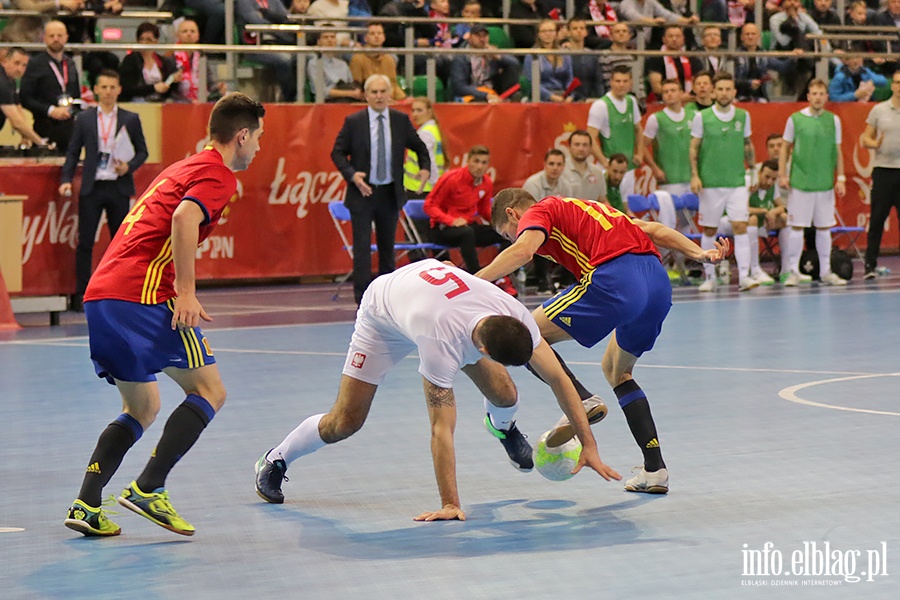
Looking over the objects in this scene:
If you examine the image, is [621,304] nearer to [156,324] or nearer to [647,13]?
[156,324]

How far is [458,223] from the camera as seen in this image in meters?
16.3

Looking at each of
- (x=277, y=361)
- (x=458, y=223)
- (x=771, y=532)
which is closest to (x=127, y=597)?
(x=771, y=532)

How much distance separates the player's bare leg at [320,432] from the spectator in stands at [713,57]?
14662mm

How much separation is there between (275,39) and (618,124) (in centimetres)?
449

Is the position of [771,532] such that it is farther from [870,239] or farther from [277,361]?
[870,239]

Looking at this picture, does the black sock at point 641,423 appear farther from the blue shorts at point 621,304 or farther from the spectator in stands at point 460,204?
the spectator in stands at point 460,204

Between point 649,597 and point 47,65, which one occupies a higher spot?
point 47,65

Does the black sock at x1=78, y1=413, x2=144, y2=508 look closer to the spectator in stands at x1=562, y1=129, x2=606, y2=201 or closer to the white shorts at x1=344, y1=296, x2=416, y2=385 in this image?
the white shorts at x1=344, y1=296, x2=416, y2=385

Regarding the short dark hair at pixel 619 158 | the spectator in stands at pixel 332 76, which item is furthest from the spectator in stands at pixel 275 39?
the short dark hair at pixel 619 158

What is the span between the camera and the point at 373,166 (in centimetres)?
1538

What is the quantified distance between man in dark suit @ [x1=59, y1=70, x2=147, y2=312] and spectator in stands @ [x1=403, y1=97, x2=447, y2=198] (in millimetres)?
3367

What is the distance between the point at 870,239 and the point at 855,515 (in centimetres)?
1238

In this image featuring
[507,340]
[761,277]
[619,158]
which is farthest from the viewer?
[761,277]

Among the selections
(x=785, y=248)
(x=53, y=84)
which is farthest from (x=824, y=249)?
(x=53, y=84)
